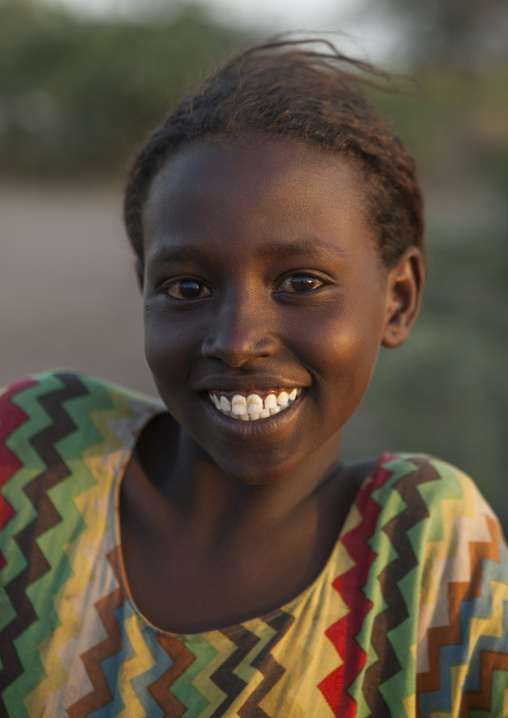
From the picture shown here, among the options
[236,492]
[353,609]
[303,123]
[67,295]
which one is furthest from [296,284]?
[67,295]

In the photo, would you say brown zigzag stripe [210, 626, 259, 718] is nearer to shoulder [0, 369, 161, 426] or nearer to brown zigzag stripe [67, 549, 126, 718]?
brown zigzag stripe [67, 549, 126, 718]

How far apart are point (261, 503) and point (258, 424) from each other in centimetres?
26

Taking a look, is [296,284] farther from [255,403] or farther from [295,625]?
[295,625]

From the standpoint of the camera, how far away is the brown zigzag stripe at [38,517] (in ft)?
4.30

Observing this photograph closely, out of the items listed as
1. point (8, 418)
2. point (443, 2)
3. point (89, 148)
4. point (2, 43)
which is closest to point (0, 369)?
point (8, 418)

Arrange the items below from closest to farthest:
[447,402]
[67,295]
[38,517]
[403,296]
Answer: [38,517] → [403,296] → [447,402] → [67,295]

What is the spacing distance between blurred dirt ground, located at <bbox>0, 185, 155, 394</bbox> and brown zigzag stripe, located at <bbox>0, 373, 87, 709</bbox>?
7.57ft

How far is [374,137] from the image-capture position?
1423 mm

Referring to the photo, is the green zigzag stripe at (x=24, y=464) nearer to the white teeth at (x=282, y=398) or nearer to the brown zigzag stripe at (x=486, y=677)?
the white teeth at (x=282, y=398)

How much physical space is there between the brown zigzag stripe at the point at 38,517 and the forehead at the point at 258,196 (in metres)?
0.45

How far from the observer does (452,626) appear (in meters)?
1.25

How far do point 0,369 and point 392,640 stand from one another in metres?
4.77

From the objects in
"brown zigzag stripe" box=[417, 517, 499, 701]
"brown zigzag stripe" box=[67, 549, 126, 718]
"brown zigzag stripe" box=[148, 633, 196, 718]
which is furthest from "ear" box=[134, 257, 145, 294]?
"brown zigzag stripe" box=[417, 517, 499, 701]

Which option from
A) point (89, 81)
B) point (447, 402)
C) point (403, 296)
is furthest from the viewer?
point (89, 81)
